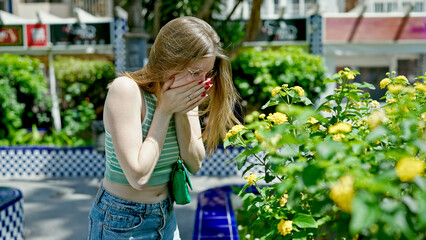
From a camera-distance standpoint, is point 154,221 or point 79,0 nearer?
point 154,221

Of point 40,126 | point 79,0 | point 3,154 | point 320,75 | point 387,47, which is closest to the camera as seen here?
point 3,154

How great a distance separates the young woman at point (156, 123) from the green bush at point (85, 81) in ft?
25.0

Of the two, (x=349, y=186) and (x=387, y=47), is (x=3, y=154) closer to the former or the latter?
(x=349, y=186)

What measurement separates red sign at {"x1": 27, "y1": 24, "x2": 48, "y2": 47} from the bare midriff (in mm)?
11155

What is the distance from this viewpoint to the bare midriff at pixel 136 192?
1537mm

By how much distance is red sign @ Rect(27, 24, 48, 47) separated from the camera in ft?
37.9

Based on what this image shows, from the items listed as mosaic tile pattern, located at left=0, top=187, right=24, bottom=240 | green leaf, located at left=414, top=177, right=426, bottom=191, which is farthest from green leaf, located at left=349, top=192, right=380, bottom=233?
mosaic tile pattern, located at left=0, top=187, right=24, bottom=240

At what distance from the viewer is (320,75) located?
7.01 m

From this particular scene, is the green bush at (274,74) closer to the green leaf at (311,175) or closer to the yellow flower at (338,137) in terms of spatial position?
the yellow flower at (338,137)

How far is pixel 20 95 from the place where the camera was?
8820 mm

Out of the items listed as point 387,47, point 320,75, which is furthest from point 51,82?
point 387,47

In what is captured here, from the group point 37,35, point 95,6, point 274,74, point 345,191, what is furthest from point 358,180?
point 95,6

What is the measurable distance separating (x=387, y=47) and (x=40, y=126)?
10.0m

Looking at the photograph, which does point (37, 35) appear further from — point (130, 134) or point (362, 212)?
point (362, 212)
